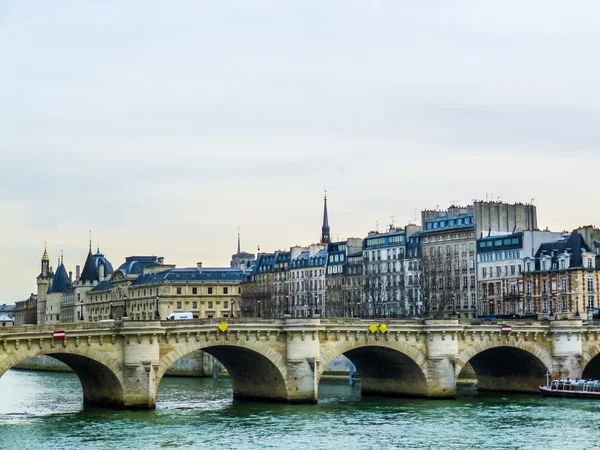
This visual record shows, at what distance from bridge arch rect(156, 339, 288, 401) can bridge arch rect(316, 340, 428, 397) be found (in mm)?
2479

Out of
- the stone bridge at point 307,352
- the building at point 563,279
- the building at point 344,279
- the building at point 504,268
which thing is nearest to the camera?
the stone bridge at point 307,352

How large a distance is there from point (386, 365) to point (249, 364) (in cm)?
999

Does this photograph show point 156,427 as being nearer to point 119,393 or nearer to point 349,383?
point 119,393

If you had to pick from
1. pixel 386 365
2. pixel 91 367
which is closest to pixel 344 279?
pixel 386 365

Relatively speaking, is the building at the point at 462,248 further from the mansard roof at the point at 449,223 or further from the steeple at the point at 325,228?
the steeple at the point at 325,228

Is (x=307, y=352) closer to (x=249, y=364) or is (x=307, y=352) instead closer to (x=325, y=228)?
(x=249, y=364)

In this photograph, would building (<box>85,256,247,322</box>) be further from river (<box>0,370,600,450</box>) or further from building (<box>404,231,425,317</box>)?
river (<box>0,370,600,450</box>)

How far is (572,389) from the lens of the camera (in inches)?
2995

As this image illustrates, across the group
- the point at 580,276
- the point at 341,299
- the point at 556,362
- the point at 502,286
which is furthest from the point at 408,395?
the point at 341,299

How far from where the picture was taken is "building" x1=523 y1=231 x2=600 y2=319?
107812 millimetres

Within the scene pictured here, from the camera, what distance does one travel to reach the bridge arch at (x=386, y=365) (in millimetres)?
72812

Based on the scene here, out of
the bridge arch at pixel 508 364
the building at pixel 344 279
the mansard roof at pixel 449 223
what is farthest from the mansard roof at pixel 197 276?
the bridge arch at pixel 508 364

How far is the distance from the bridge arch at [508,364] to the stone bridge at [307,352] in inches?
2.7

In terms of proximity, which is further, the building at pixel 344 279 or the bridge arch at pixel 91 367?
the building at pixel 344 279
